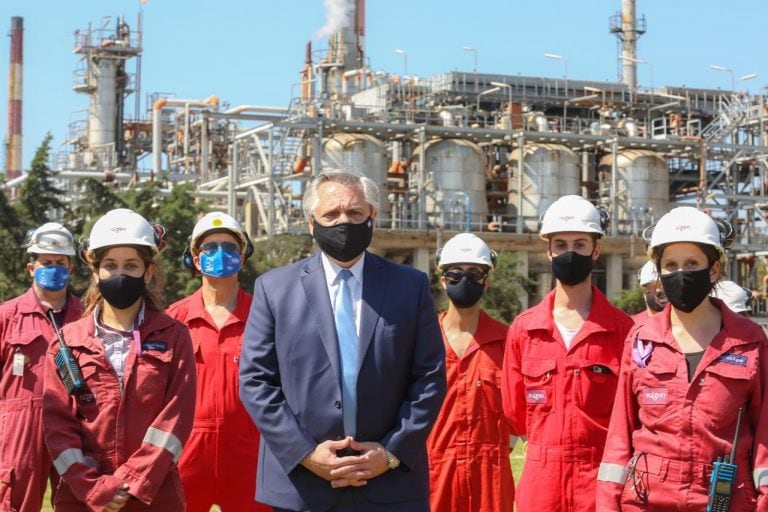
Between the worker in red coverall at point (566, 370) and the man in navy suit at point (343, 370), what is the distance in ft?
4.73

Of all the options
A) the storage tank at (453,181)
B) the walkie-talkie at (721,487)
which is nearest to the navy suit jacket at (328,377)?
the walkie-talkie at (721,487)

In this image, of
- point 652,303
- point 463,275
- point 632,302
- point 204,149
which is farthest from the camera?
point 204,149

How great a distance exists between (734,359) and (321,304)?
1857 mm

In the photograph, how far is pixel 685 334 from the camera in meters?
6.54

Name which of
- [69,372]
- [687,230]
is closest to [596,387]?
[687,230]

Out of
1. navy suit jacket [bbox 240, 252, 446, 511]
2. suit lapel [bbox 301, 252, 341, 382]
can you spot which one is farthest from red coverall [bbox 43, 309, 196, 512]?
suit lapel [bbox 301, 252, 341, 382]

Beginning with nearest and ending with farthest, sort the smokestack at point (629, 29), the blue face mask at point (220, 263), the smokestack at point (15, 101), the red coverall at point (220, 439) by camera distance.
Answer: the red coverall at point (220, 439) → the blue face mask at point (220, 263) → the smokestack at point (629, 29) → the smokestack at point (15, 101)

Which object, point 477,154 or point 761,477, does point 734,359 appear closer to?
point 761,477

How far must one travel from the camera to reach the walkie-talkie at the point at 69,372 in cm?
701

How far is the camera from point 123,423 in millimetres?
7035

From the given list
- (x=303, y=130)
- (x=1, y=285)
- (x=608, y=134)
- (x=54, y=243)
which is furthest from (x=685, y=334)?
(x=608, y=134)

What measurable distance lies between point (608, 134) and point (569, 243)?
48.1 m

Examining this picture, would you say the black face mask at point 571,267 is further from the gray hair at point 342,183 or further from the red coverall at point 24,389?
the red coverall at point 24,389

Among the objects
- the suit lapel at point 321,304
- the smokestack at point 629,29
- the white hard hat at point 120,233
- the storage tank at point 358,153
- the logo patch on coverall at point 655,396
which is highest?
the smokestack at point 629,29
